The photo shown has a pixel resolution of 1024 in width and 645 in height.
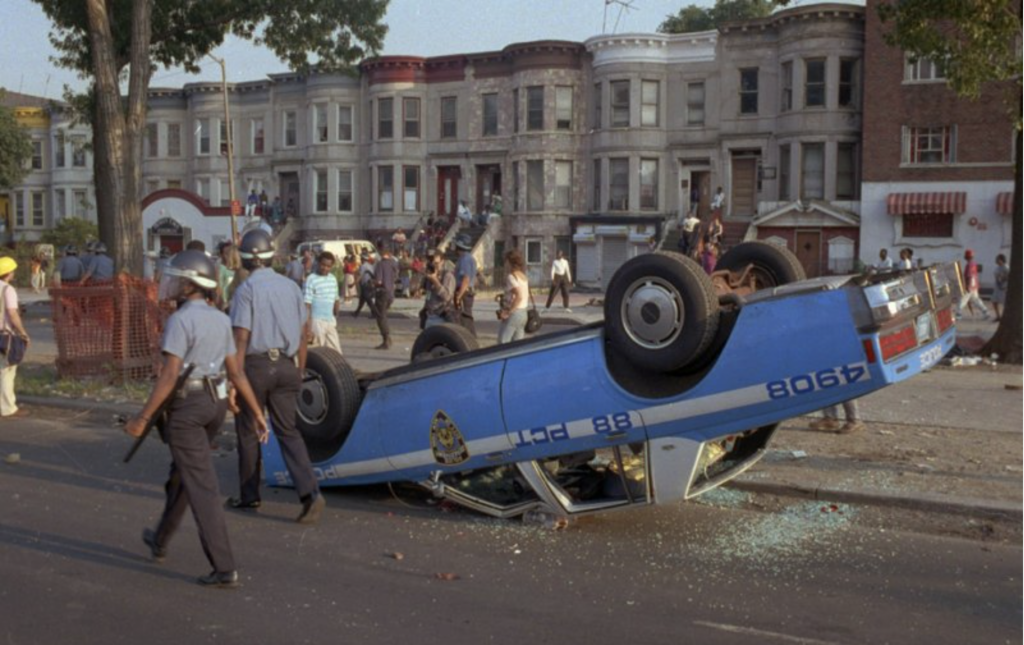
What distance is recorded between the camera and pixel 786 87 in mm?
38656

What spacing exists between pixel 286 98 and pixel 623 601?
48.3 metres

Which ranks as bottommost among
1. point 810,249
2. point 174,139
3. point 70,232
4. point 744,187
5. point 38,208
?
point 810,249

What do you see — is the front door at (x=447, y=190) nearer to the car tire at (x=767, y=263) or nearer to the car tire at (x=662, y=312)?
the car tire at (x=767, y=263)

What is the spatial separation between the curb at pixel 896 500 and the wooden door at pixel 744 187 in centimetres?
3281

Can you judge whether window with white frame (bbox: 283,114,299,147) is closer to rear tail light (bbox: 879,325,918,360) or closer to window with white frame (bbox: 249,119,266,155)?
window with white frame (bbox: 249,119,266,155)

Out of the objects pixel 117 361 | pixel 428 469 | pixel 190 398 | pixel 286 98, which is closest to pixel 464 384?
pixel 428 469

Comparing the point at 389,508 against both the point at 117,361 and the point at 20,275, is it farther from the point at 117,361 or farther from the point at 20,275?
the point at 20,275

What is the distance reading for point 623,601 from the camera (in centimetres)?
567

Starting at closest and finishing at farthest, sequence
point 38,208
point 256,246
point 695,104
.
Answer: point 256,246 < point 695,104 < point 38,208

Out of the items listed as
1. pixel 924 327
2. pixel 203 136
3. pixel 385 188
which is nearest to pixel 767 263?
pixel 924 327

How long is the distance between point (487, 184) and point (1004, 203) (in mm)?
20307

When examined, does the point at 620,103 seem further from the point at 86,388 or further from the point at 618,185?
the point at 86,388

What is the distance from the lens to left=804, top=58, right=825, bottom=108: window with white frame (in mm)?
37753

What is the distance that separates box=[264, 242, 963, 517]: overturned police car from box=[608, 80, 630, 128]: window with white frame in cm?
3521
